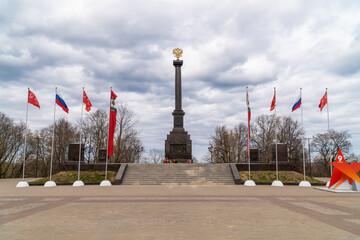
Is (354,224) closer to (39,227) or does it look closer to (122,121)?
(39,227)

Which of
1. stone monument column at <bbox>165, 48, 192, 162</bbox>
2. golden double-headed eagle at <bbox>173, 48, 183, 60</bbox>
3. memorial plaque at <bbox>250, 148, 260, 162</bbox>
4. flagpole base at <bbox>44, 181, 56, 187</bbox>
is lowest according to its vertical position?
flagpole base at <bbox>44, 181, 56, 187</bbox>

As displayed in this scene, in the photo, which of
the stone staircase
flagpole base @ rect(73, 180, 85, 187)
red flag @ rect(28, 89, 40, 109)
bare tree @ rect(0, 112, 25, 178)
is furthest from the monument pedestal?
bare tree @ rect(0, 112, 25, 178)

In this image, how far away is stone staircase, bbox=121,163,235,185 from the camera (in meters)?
21.9

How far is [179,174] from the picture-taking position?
23312 millimetres

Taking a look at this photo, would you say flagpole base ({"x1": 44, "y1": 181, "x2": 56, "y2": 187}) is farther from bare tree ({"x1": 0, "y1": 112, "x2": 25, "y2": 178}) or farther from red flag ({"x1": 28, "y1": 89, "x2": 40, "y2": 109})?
bare tree ({"x1": 0, "y1": 112, "x2": 25, "y2": 178})

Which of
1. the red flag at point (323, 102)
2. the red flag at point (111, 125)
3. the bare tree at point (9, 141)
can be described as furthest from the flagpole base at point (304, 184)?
the bare tree at point (9, 141)

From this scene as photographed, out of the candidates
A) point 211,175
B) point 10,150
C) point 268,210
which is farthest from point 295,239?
point 10,150

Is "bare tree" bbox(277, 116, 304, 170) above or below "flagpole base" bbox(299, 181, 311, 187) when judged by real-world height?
above

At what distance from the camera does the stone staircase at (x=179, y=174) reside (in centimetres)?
2194

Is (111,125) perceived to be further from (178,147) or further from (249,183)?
(249,183)

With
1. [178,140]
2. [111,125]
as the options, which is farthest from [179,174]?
[178,140]

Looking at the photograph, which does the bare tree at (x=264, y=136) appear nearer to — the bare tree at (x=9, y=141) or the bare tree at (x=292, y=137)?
the bare tree at (x=292, y=137)

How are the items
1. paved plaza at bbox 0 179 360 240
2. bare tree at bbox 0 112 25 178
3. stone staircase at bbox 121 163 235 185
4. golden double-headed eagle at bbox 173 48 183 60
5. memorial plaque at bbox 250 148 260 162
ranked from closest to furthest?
1. paved plaza at bbox 0 179 360 240
2. stone staircase at bbox 121 163 235 185
3. memorial plaque at bbox 250 148 260 162
4. golden double-headed eagle at bbox 173 48 183 60
5. bare tree at bbox 0 112 25 178

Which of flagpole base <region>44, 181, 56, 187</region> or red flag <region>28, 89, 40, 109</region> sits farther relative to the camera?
flagpole base <region>44, 181, 56, 187</region>
